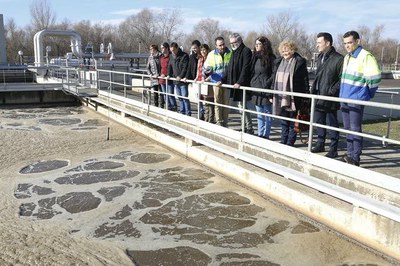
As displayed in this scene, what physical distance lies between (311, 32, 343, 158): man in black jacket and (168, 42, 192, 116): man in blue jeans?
10.9ft

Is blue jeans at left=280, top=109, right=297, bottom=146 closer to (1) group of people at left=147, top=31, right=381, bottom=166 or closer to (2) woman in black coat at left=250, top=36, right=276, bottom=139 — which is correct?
(1) group of people at left=147, top=31, right=381, bottom=166

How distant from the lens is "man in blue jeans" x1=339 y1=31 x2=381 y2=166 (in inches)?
173

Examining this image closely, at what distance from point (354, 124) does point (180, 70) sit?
4398 mm

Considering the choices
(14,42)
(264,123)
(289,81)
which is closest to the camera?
(289,81)

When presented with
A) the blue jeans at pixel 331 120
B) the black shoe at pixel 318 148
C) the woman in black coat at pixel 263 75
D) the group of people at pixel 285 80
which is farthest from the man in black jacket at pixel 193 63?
the blue jeans at pixel 331 120

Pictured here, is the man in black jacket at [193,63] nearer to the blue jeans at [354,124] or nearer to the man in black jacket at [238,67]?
the man in black jacket at [238,67]

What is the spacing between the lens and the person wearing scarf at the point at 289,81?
541 cm

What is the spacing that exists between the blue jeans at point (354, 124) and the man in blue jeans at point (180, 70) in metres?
3.83

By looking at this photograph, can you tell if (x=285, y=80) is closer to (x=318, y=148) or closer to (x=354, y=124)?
(x=318, y=148)

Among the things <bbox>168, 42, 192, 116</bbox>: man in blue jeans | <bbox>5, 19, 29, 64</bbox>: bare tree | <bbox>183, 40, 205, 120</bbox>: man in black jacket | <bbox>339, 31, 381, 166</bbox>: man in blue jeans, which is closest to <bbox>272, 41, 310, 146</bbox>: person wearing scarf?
<bbox>339, 31, 381, 166</bbox>: man in blue jeans

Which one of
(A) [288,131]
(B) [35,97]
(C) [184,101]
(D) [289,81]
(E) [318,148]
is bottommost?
(B) [35,97]

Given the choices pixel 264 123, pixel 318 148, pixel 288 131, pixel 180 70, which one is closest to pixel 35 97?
pixel 180 70

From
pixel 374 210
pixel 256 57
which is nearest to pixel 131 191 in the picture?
pixel 256 57

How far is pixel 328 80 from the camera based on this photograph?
16.5 feet
